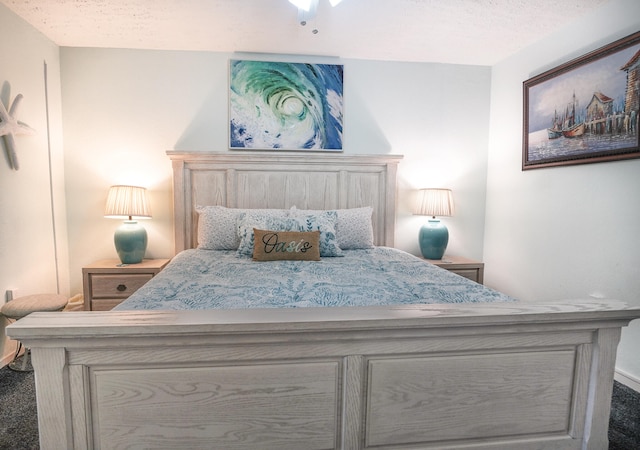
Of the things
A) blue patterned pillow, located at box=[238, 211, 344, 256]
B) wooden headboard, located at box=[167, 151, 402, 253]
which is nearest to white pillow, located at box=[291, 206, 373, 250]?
blue patterned pillow, located at box=[238, 211, 344, 256]

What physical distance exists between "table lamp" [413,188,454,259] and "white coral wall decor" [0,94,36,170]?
299cm

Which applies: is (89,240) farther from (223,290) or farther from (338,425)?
(338,425)

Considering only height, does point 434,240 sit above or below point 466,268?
above

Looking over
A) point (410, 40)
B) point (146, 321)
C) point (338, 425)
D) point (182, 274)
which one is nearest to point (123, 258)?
point (182, 274)

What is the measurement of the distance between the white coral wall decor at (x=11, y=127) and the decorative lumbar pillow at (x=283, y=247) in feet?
5.45

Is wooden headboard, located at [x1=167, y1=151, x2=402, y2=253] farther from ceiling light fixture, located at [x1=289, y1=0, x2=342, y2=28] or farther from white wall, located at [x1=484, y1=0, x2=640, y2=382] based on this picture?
ceiling light fixture, located at [x1=289, y1=0, x2=342, y2=28]

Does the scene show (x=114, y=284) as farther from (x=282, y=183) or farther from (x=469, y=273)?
(x=469, y=273)

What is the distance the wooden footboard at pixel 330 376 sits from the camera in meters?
0.93

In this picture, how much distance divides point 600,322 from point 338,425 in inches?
35.4

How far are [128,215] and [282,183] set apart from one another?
1.22 m

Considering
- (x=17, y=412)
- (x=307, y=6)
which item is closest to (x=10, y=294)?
(x=17, y=412)

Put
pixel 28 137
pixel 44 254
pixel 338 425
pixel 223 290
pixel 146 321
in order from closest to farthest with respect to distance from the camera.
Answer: pixel 146 321
pixel 338 425
pixel 223 290
pixel 28 137
pixel 44 254

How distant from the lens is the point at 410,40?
8.69ft

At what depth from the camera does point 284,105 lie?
2.91 metres
